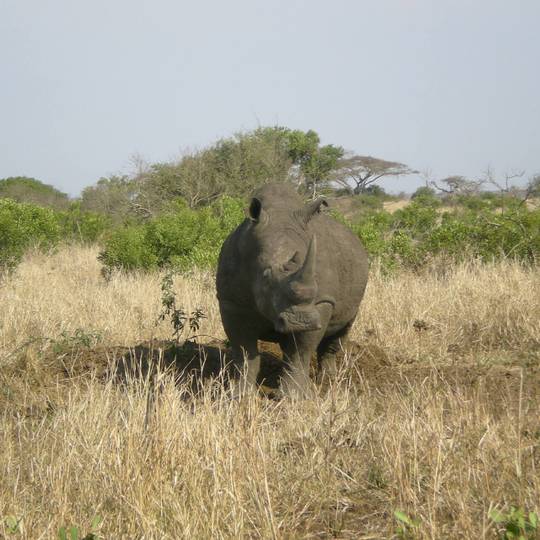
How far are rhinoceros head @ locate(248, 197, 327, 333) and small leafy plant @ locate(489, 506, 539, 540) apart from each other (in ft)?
7.17

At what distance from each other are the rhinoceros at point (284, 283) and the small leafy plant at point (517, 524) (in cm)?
220

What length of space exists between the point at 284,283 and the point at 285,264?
0.71 feet

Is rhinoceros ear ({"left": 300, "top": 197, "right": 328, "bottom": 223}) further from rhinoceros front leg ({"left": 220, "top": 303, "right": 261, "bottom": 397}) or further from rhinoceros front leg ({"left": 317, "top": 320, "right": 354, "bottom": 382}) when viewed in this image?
rhinoceros front leg ({"left": 317, "top": 320, "right": 354, "bottom": 382})

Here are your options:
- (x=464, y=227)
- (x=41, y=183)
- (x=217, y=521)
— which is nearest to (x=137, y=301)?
(x=464, y=227)

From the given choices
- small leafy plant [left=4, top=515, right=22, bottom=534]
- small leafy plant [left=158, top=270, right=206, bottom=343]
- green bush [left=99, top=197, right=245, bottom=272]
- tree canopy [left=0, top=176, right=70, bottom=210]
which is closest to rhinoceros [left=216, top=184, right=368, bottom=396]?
small leafy plant [left=158, top=270, right=206, bottom=343]

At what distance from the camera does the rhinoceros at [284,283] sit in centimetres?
548

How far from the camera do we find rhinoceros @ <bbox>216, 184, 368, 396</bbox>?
5484 millimetres

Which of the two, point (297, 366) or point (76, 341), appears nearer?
point (297, 366)

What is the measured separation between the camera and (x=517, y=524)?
3.41 meters

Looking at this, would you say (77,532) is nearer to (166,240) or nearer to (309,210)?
(309,210)

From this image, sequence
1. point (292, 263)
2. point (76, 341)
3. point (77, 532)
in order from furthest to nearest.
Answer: point (76, 341) < point (292, 263) < point (77, 532)

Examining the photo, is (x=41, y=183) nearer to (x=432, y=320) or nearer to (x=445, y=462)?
(x=432, y=320)

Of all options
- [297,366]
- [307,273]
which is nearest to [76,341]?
[297,366]

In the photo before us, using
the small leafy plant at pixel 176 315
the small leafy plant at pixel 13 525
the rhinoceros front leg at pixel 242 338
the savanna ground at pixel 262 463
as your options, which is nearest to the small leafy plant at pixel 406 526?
the savanna ground at pixel 262 463
